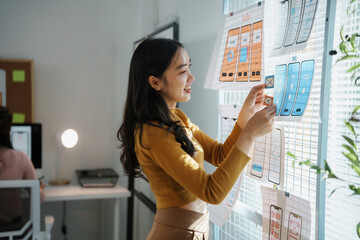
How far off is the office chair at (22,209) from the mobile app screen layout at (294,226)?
124cm

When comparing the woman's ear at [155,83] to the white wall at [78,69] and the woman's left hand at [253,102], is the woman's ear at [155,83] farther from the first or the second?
the white wall at [78,69]

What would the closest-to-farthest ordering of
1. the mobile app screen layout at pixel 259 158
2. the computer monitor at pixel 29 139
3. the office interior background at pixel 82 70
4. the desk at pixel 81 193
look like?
Answer: the mobile app screen layout at pixel 259 158, the desk at pixel 81 193, the computer monitor at pixel 29 139, the office interior background at pixel 82 70

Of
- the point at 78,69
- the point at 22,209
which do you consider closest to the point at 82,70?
the point at 78,69

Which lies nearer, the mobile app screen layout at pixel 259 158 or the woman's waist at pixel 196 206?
the woman's waist at pixel 196 206

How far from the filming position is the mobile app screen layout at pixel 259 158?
4.10 ft

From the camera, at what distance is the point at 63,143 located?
2.67m

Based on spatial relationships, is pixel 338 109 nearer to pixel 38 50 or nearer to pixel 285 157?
pixel 285 157

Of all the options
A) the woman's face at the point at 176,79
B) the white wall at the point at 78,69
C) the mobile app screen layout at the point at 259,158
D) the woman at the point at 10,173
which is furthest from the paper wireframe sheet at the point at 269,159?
the white wall at the point at 78,69

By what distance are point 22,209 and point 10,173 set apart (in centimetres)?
31

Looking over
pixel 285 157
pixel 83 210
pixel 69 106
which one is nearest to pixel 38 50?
pixel 69 106

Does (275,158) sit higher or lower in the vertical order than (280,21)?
lower

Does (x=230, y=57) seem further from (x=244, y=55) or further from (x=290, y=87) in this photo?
(x=290, y=87)

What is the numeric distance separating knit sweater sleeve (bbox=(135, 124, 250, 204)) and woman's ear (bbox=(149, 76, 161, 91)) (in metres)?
0.16

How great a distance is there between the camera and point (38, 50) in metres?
2.84
